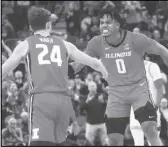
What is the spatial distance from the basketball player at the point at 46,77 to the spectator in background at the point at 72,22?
12.1 m

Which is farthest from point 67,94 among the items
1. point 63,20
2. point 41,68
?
point 63,20

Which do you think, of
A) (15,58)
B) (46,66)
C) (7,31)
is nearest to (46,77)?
(46,66)

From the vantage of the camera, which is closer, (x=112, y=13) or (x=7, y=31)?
(x=112, y=13)

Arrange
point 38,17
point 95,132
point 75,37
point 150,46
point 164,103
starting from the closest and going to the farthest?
point 38,17 → point 150,46 → point 164,103 → point 95,132 → point 75,37

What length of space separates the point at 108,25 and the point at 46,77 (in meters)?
1.93

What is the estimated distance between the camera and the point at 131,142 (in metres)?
13.2

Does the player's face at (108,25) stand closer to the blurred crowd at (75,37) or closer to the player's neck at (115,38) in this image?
the player's neck at (115,38)

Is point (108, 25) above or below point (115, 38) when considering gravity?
above

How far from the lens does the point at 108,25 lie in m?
7.74

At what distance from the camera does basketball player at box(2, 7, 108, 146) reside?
19.5 feet

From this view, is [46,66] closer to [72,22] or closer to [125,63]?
[125,63]

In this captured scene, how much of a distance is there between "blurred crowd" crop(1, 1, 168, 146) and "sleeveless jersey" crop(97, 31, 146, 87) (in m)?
5.47

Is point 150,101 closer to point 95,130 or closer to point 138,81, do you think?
point 138,81

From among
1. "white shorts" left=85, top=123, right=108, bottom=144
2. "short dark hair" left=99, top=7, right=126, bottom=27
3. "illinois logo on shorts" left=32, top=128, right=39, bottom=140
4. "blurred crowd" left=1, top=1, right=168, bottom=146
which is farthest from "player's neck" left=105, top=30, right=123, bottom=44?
"white shorts" left=85, top=123, right=108, bottom=144
